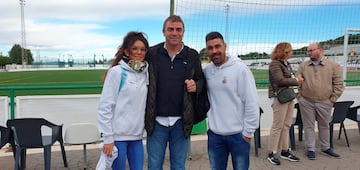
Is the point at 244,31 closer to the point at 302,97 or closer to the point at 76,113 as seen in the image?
the point at 302,97

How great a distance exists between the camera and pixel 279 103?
15.9 feet

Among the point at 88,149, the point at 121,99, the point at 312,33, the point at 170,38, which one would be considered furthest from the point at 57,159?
the point at 312,33

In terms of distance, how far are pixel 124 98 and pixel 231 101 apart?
93 cm

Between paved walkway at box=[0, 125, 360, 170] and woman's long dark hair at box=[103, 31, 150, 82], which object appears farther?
paved walkway at box=[0, 125, 360, 170]

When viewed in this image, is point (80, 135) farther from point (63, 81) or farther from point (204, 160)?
point (63, 81)

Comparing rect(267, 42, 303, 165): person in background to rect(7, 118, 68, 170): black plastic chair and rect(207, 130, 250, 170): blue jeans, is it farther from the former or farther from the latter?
rect(7, 118, 68, 170): black plastic chair

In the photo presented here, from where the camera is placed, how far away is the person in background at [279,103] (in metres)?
4.65

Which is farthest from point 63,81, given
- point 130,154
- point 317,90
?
point 130,154

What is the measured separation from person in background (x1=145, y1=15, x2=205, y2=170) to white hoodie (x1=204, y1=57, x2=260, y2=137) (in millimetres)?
162

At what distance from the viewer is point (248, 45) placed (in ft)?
23.2

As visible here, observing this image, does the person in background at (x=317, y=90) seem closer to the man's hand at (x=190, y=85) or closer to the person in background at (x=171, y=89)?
the person in background at (x=171, y=89)

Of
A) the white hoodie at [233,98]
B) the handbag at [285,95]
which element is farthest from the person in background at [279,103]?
the white hoodie at [233,98]

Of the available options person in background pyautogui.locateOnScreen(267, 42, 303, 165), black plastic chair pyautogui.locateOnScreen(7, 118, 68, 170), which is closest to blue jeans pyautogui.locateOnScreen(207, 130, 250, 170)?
person in background pyautogui.locateOnScreen(267, 42, 303, 165)

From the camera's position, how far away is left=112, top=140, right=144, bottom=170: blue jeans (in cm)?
295
